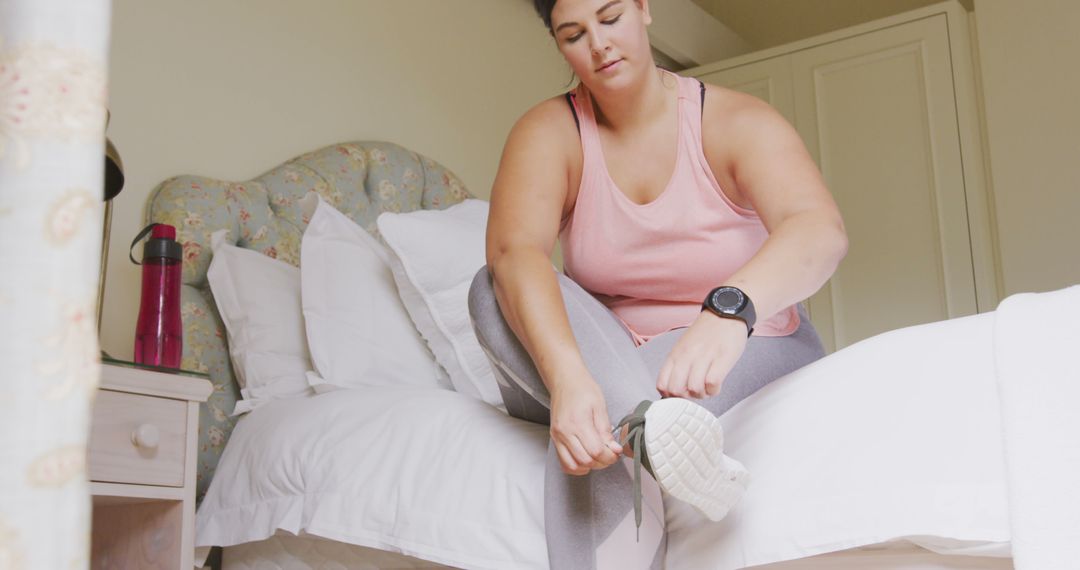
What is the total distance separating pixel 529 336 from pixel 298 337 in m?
0.99

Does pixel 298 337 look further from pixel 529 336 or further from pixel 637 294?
pixel 529 336

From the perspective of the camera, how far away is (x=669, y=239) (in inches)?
57.9

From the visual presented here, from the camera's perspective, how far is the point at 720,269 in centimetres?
146

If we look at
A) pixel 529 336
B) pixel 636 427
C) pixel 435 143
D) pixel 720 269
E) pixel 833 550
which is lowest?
pixel 833 550

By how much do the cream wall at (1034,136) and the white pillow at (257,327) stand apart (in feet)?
7.71

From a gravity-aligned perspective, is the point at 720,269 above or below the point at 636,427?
above

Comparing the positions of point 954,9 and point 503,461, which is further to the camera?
point 954,9

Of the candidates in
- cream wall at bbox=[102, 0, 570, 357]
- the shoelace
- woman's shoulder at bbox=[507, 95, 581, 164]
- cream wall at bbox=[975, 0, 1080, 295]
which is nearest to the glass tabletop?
cream wall at bbox=[102, 0, 570, 357]

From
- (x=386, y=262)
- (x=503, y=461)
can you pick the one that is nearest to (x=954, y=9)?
(x=386, y=262)

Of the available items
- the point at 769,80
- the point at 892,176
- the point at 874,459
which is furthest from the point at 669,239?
the point at 769,80

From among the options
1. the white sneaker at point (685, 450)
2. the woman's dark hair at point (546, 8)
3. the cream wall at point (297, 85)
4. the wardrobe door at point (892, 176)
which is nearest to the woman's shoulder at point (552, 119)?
the woman's dark hair at point (546, 8)

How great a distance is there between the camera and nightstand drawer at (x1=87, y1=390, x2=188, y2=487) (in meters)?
1.46

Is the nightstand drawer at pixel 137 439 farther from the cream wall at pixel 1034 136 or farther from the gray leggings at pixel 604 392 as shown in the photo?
the cream wall at pixel 1034 136

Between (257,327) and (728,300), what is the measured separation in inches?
46.4
